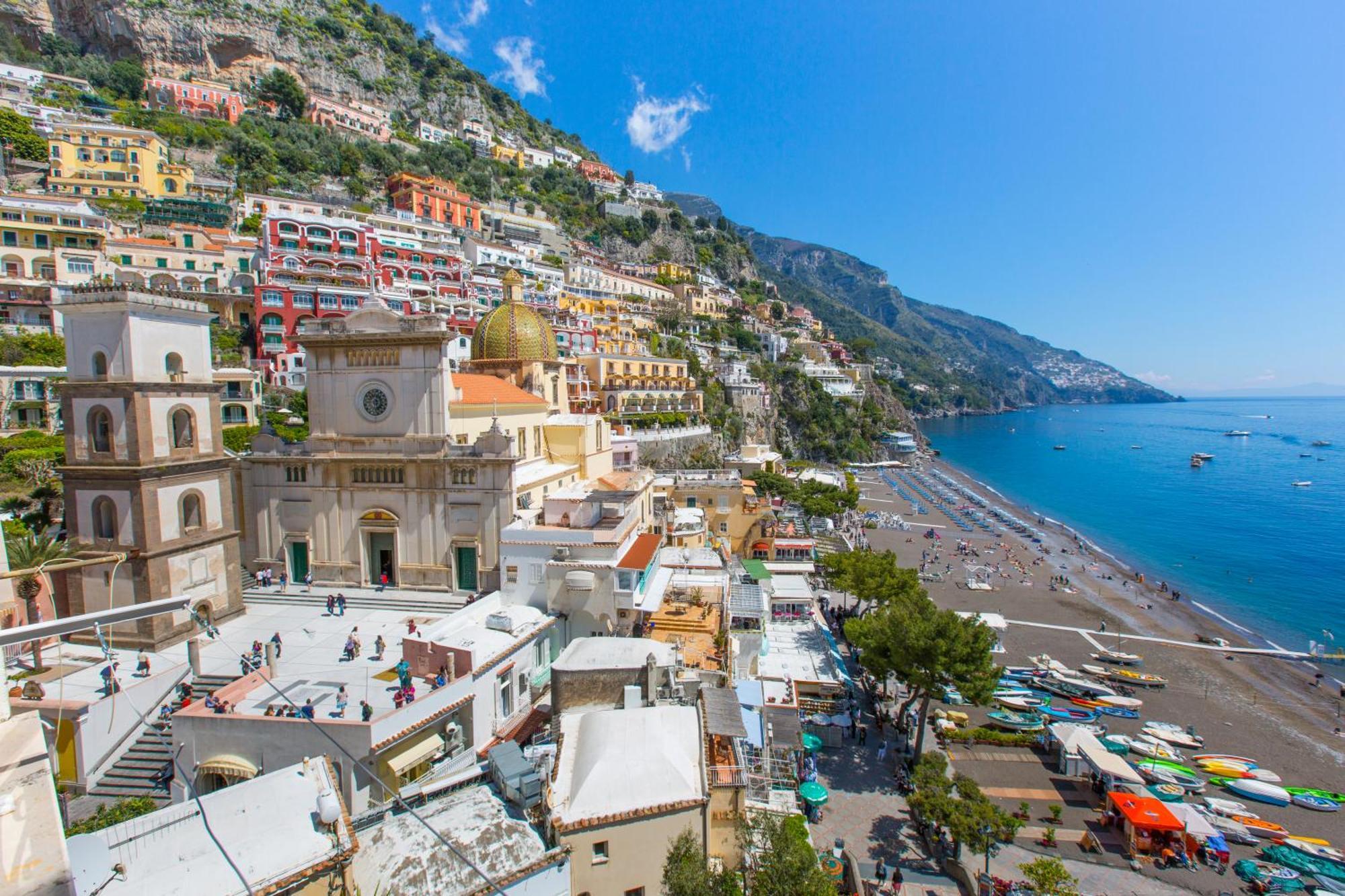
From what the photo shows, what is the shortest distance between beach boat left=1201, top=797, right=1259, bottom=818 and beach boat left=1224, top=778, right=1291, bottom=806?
27.2 inches

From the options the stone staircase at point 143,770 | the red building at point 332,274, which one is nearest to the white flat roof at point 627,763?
the stone staircase at point 143,770

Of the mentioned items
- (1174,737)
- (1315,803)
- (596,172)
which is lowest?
(1315,803)

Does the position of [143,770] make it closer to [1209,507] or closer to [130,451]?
[130,451]

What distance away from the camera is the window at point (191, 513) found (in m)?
16.6

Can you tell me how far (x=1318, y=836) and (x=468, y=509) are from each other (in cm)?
2558

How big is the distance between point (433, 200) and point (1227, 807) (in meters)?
79.0

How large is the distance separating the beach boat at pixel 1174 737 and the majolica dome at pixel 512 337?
89.0 feet

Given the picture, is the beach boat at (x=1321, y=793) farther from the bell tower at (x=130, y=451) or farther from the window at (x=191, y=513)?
the window at (x=191, y=513)

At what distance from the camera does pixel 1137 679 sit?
26.8 metres

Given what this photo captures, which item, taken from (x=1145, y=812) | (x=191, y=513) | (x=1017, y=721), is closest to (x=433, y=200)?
(x=191, y=513)

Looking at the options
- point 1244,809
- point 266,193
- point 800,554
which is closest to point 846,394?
point 800,554

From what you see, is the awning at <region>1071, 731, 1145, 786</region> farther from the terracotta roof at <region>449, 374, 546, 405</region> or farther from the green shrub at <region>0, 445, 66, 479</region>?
the green shrub at <region>0, 445, 66, 479</region>

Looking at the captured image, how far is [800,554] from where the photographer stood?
3359 cm

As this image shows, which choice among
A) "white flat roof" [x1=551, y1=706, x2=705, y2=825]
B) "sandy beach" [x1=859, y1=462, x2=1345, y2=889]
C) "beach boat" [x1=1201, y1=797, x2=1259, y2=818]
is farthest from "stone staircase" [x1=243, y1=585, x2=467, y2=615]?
"beach boat" [x1=1201, y1=797, x2=1259, y2=818]
